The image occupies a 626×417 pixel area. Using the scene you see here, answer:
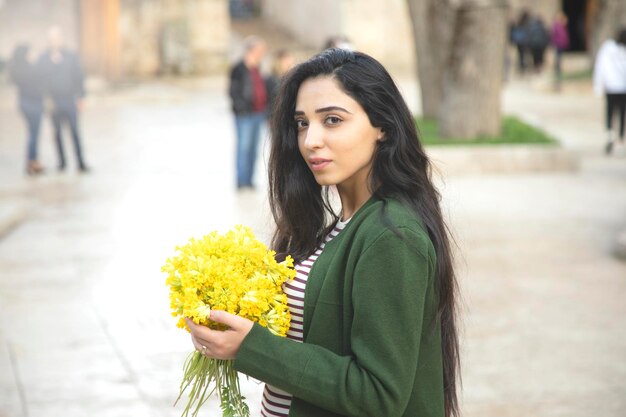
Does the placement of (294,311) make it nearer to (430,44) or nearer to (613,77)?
(613,77)

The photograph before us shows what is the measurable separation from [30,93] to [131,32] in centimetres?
1763

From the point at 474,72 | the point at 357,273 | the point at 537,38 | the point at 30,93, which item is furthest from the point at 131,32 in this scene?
the point at 357,273

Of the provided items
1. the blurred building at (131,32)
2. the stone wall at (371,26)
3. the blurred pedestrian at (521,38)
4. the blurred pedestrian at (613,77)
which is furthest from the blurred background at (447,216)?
the stone wall at (371,26)

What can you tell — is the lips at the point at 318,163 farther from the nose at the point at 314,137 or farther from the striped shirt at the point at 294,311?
the striped shirt at the point at 294,311

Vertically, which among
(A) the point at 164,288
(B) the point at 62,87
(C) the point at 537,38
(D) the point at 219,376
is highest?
(D) the point at 219,376

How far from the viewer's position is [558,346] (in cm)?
652

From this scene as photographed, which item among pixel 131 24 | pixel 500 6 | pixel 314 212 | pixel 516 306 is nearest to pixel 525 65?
pixel 131 24

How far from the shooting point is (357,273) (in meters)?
2.38

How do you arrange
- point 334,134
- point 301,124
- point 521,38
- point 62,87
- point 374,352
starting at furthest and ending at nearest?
point 521,38
point 62,87
point 301,124
point 334,134
point 374,352

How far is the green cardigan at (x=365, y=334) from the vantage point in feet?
7.68

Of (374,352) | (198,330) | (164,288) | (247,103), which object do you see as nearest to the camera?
(374,352)

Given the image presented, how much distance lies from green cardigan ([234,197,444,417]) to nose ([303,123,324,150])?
→ 0.21 metres

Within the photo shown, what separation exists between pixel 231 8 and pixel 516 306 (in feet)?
125

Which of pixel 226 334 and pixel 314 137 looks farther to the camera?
pixel 314 137
